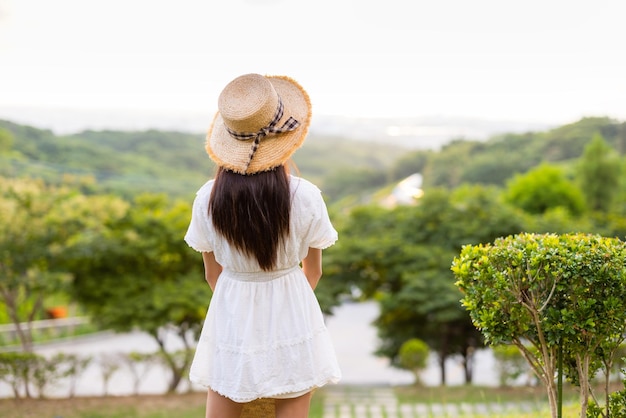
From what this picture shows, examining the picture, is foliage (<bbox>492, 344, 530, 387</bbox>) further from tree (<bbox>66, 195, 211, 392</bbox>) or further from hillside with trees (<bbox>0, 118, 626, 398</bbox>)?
tree (<bbox>66, 195, 211, 392</bbox>)

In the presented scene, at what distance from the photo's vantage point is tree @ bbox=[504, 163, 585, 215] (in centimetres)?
1502

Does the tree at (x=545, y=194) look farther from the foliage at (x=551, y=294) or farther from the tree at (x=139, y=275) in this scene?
the foliage at (x=551, y=294)

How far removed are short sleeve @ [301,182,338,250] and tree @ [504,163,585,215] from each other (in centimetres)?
1433

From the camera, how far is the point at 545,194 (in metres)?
15.2

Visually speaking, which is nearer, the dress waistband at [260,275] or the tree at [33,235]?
the dress waistband at [260,275]

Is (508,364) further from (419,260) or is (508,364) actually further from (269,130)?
(269,130)

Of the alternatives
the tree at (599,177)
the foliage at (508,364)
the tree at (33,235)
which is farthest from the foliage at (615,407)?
the tree at (599,177)

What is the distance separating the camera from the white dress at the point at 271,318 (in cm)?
164

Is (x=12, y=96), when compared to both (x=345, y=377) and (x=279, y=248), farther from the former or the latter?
(x=279, y=248)

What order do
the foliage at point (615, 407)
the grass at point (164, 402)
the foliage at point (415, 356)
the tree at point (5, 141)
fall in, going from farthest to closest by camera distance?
the tree at point (5, 141), the foliage at point (415, 356), the grass at point (164, 402), the foliage at point (615, 407)

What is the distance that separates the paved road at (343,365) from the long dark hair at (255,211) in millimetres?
7827

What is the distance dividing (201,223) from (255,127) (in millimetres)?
285

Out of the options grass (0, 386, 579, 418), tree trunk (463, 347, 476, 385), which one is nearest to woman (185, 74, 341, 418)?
grass (0, 386, 579, 418)

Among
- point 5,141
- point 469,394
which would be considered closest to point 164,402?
point 469,394
